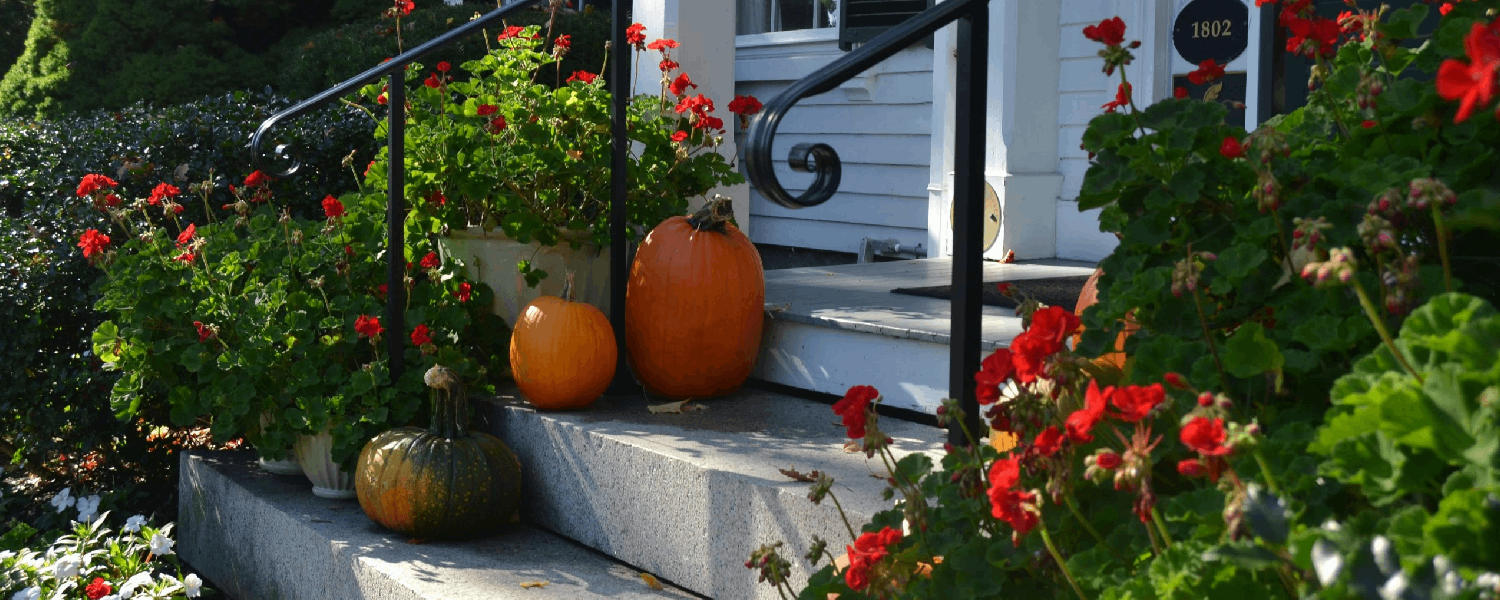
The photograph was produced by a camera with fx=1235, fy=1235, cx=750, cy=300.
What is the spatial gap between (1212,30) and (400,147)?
247 centimetres

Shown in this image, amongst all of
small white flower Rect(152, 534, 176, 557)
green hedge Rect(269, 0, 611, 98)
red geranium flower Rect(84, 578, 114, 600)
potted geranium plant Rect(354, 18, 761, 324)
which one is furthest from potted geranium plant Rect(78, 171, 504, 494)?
green hedge Rect(269, 0, 611, 98)

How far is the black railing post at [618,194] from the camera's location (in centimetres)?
267

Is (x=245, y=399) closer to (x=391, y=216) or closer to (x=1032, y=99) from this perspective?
(x=391, y=216)

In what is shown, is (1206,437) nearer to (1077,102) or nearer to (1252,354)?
(1252,354)

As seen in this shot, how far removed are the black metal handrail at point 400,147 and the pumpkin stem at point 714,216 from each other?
0.60ft

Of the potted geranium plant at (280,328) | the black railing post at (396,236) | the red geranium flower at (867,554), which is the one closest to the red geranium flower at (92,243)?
the potted geranium plant at (280,328)

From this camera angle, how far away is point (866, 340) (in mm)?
2635

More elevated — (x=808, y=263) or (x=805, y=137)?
(x=805, y=137)

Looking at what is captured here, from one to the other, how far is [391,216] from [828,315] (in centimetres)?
98

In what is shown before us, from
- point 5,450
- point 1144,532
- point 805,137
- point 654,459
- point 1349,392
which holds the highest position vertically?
point 805,137

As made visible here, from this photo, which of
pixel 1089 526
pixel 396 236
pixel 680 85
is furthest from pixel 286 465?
pixel 1089 526

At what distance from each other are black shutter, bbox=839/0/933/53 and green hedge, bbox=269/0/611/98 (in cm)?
185

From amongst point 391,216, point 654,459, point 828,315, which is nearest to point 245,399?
point 391,216

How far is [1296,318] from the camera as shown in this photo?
1049 millimetres
